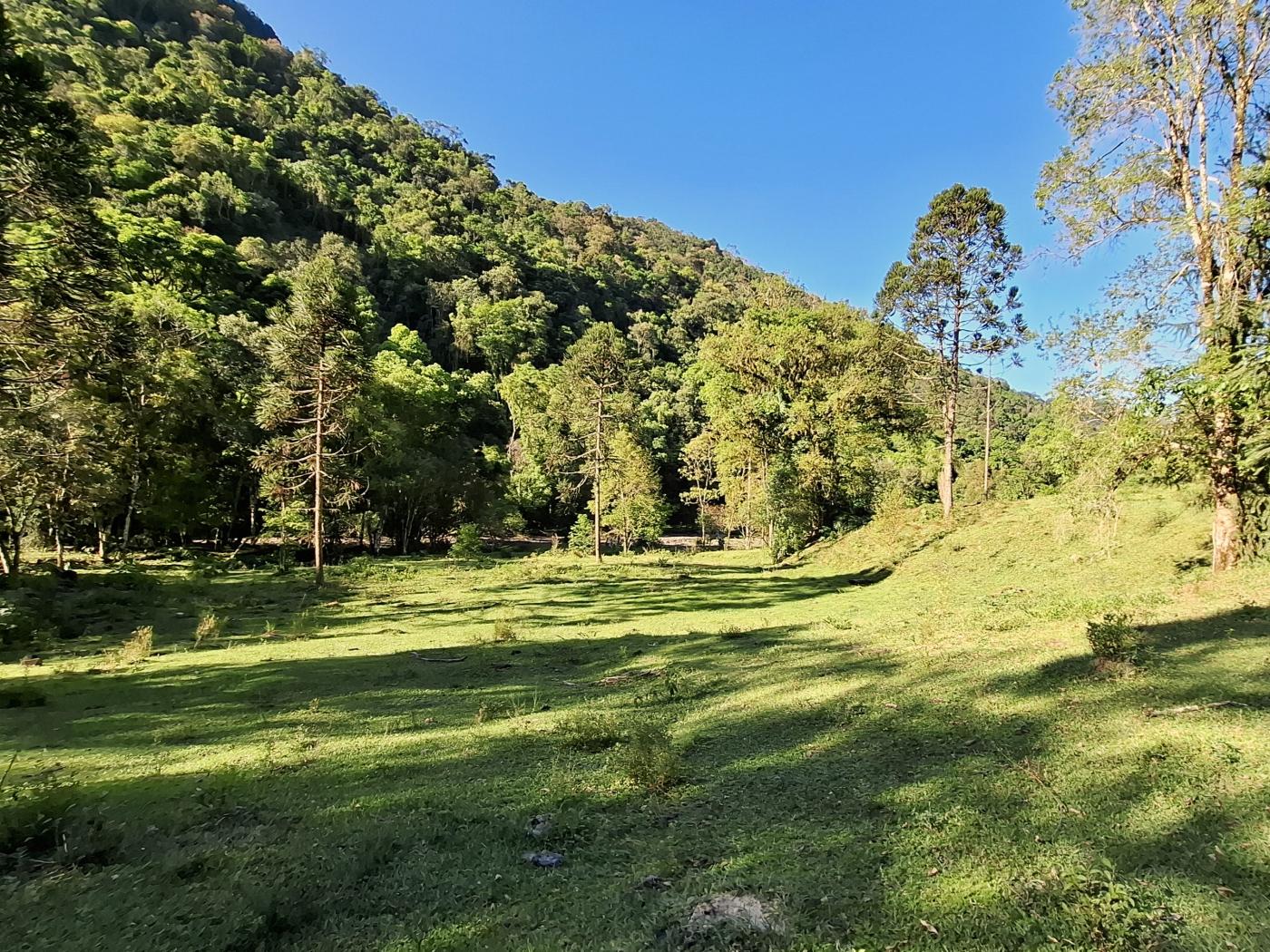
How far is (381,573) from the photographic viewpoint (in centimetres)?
2864

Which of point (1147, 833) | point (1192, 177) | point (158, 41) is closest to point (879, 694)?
point (1147, 833)


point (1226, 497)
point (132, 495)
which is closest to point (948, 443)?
point (1226, 497)

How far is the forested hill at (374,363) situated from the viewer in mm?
27906

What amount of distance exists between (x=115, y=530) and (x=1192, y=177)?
4795cm

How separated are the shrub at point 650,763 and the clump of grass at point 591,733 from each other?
418 millimetres

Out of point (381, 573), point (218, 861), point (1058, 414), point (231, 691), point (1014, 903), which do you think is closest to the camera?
Answer: point (1014, 903)

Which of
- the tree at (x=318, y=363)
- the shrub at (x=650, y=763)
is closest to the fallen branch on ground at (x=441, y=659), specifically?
the shrub at (x=650, y=763)

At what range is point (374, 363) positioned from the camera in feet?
152

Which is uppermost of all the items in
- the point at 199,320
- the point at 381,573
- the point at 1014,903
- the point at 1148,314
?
the point at 199,320

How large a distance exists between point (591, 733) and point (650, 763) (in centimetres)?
144

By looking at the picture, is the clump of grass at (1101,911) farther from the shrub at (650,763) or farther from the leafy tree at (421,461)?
the leafy tree at (421,461)

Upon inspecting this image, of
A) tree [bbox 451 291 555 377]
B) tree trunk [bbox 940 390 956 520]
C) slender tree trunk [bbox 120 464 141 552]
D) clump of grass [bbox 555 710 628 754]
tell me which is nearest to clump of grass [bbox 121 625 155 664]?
clump of grass [bbox 555 710 628 754]

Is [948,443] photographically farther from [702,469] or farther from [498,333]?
[498,333]

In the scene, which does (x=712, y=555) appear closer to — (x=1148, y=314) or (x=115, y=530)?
(x=1148, y=314)
